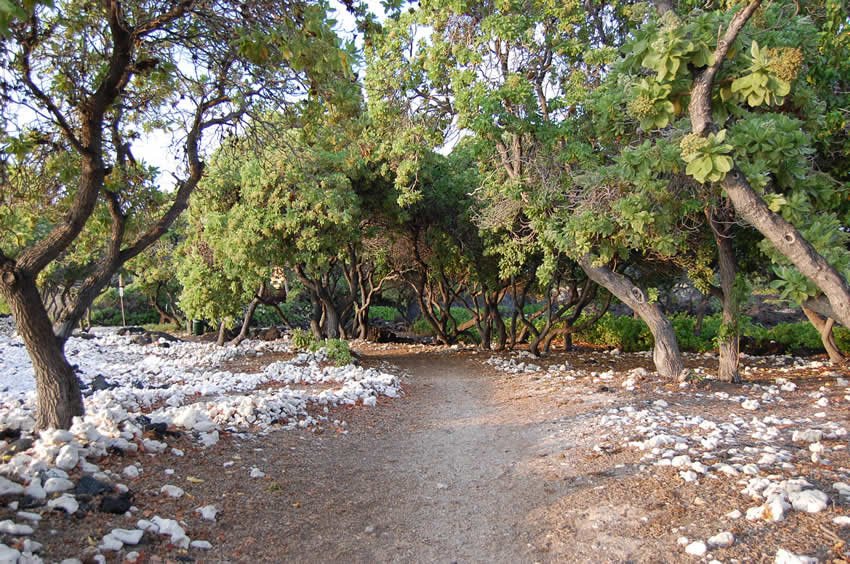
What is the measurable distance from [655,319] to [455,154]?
6.79m

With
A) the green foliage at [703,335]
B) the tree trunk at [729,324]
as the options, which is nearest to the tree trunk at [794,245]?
the tree trunk at [729,324]

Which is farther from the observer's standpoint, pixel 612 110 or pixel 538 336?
pixel 538 336

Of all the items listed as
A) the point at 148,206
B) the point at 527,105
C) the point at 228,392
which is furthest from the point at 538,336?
the point at 148,206

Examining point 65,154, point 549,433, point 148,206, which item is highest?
point 65,154

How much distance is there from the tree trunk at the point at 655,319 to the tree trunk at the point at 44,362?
291 inches

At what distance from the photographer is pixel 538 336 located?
14172 mm

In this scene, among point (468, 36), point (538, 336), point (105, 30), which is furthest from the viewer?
point (538, 336)

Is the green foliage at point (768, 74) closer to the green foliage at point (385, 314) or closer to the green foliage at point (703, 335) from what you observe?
the green foliage at point (703, 335)

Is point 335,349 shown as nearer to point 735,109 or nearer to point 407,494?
point 407,494

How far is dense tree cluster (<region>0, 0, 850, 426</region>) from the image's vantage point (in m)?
3.83

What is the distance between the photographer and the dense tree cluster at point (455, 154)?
3826mm

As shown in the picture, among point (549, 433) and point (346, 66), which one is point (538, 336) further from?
point (346, 66)

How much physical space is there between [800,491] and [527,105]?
6.74 metres

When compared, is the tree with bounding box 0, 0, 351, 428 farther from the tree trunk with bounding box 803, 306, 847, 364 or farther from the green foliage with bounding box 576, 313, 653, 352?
the green foliage with bounding box 576, 313, 653, 352
